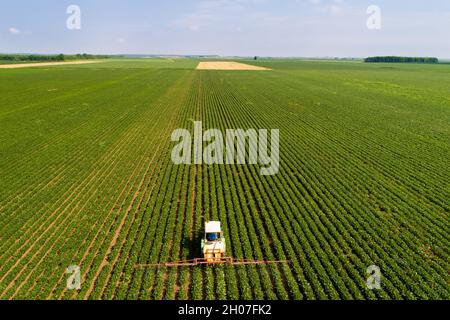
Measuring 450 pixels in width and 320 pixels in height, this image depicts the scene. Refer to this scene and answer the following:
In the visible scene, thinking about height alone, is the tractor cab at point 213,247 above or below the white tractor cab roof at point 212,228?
below

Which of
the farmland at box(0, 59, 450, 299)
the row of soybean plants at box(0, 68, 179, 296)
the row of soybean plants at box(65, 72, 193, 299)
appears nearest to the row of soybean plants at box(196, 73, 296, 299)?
the farmland at box(0, 59, 450, 299)

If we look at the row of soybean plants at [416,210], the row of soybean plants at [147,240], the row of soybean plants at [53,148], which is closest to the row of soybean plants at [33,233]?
the row of soybean plants at [53,148]

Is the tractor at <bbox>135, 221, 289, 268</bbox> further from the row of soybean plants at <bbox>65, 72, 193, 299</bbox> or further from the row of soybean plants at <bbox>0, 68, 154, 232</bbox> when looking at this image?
the row of soybean plants at <bbox>0, 68, 154, 232</bbox>

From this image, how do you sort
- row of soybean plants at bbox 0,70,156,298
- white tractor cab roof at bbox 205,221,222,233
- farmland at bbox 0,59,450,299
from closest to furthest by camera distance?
farmland at bbox 0,59,450,299 → white tractor cab roof at bbox 205,221,222,233 → row of soybean plants at bbox 0,70,156,298

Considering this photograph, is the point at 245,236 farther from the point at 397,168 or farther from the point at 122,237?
the point at 397,168

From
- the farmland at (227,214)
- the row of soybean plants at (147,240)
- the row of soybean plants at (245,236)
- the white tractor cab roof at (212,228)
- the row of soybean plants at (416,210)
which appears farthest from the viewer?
the row of soybean plants at (416,210)

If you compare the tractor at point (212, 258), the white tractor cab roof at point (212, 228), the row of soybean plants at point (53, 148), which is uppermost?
the row of soybean plants at point (53, 148)

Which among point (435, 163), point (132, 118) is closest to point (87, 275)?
point (435, 163)

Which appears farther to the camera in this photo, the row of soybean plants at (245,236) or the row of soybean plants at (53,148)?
the row of soybean plants at (53,148)

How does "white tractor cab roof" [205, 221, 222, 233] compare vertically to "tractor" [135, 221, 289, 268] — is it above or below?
above

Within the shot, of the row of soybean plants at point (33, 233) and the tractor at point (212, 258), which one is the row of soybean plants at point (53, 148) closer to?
the row of soybean plants at point (33, 233)

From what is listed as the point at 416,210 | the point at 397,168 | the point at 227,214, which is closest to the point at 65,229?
the point at 227,214
